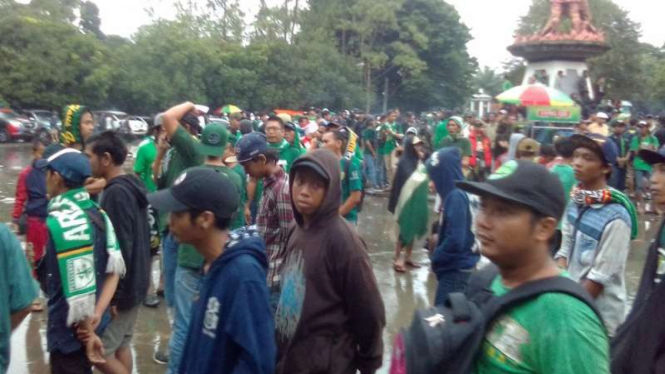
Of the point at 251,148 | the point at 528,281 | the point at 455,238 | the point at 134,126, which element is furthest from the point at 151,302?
the point at 134,126

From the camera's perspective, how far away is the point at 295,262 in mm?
3301

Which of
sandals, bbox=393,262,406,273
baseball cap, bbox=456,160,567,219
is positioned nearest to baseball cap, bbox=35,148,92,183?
baseball cap, bbox=456,160,567,219

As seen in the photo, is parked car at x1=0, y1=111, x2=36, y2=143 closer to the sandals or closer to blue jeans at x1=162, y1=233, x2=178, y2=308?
the sandals

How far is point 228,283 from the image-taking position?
2.57 m

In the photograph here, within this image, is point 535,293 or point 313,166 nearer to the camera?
point 535,293

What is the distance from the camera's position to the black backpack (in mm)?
1831

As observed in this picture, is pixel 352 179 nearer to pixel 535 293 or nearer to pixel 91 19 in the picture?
pixel 535 293

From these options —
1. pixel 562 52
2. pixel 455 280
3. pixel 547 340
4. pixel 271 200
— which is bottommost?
pixel 455 280

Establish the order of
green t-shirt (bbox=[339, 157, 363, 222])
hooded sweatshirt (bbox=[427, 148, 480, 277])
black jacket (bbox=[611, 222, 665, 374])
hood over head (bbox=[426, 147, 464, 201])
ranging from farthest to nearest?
green t-shirt (bbox=[339, 157, 363, 222]) < hood over head (bbox=[426, 147, 464, 201]) < hooded sweatshirt (bbox=[427, 148, 480, 277]) < black jacket (bbox=[611, 222, 665, 374])

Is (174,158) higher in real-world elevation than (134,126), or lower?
higher

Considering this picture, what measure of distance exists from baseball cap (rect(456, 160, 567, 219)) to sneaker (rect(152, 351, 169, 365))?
163 inches

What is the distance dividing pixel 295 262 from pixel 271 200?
4.49 feet

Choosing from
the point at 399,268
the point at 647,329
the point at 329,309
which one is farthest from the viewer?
the point at 399,268

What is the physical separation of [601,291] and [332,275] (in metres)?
1.55
